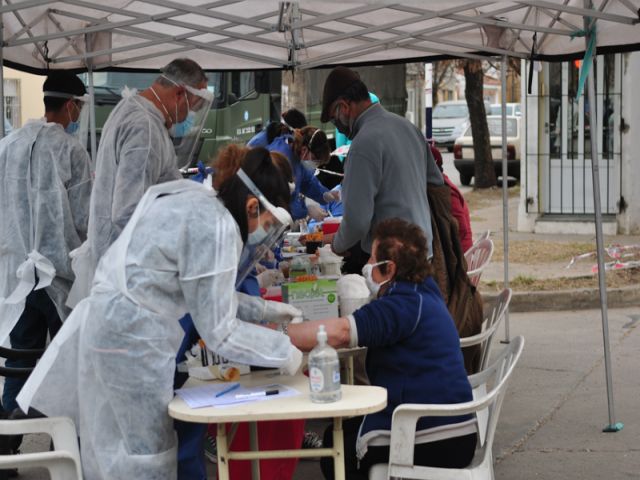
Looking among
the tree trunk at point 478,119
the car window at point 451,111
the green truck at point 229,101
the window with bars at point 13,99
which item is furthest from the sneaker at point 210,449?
the car window at point 451,111

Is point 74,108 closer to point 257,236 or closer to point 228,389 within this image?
point 257,236

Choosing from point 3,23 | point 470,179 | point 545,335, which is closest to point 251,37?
point 3,23

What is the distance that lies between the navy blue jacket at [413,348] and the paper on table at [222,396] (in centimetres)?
38

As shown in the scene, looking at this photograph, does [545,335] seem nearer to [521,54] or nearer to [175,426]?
[521,54]

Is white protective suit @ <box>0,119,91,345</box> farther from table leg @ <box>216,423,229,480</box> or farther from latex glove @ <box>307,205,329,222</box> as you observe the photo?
latex glove @ <box>307,205,329,222</box>

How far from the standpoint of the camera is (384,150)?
5105 mm

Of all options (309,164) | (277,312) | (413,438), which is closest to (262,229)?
(277,312)

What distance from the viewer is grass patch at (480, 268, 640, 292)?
953cm

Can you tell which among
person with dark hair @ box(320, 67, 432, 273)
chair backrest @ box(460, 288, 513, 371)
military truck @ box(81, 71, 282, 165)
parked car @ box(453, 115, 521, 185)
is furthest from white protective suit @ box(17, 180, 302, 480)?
parked car @ box(453, 115, 521, 185)

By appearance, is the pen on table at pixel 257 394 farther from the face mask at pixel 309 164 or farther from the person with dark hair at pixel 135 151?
the face mask at pixel 309 164

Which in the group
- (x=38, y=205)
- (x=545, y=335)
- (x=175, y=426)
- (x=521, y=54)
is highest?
(x=521, y=54)

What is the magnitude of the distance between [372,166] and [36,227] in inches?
68.2

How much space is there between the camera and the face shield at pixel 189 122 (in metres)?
5.09

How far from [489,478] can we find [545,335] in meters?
4.72
